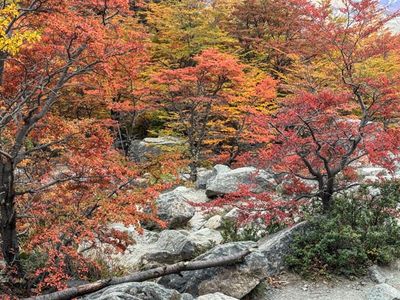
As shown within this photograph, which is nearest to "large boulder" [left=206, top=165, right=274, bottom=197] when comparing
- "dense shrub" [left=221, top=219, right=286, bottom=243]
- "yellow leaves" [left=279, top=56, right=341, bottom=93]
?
"dense shrub" [left=221, top=219, right=286, bottom=243]

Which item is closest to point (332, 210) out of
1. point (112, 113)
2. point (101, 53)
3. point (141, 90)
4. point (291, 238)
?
point (291, 238)

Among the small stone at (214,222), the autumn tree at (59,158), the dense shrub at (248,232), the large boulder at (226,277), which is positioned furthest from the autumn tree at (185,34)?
the large boulder at (226,277)

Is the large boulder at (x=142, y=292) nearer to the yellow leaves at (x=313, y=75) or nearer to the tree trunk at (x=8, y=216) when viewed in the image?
the tree trunk at (x=8, y=216)

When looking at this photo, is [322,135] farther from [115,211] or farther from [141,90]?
[141,90]

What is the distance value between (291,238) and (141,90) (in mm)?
9264

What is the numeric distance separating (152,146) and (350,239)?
1149cm

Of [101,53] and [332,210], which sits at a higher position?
[101,53]

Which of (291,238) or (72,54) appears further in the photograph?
(291,238)

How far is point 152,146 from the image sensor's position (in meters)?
17.7

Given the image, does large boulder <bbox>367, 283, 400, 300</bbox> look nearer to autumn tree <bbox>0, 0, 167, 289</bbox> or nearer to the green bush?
the green bush

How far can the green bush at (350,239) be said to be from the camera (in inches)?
287

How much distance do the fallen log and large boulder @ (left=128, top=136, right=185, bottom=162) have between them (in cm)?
1007

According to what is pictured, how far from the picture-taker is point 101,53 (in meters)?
6.62

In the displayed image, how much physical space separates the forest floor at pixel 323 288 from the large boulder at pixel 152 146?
32.0 ft
